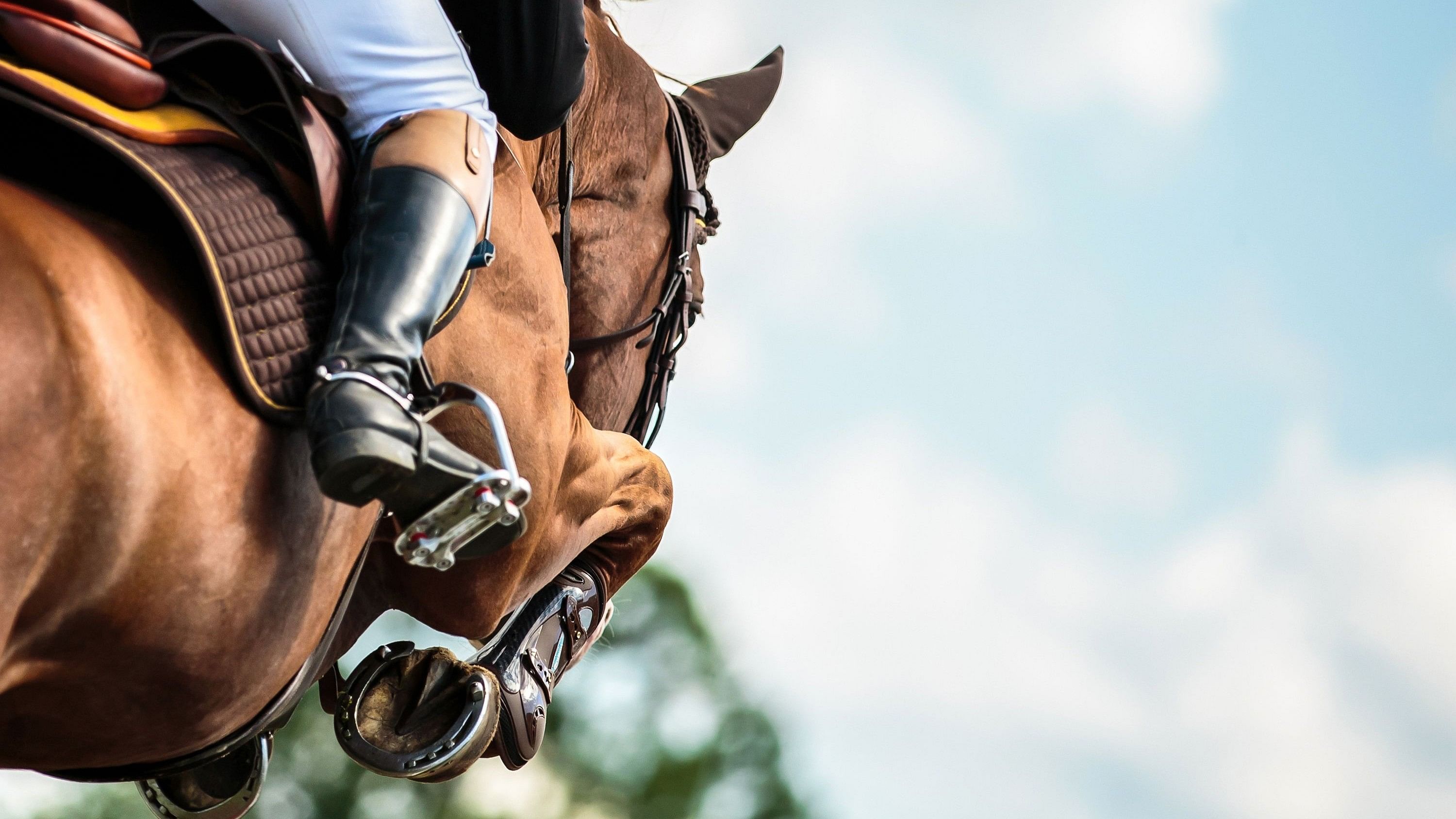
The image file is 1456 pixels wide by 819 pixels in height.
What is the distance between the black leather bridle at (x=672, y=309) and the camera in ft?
13.4

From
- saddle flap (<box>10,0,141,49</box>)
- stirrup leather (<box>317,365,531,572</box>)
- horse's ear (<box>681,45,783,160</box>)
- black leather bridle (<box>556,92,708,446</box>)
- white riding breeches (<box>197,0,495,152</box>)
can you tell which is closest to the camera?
saddle flap (<box>10,0,141,49</box>)

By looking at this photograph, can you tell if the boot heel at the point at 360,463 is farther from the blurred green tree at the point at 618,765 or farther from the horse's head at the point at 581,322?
the blurred green tree at the point at 618,765

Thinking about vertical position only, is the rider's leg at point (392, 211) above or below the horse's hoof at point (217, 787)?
above

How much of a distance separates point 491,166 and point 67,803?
1947cm

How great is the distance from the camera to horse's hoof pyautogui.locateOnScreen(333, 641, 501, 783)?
337 cm

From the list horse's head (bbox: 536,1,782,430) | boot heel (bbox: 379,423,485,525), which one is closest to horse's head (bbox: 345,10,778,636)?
horse's head (bbox: 536,1,782,430)

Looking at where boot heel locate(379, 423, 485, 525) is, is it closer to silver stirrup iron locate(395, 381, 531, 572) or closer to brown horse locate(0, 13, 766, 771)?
silver stirrup iron locate(395, 381, 531, 572)

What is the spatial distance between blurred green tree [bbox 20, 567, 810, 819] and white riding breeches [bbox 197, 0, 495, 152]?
1653 centimetres

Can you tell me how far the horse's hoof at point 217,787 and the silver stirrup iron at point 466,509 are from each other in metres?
1.22

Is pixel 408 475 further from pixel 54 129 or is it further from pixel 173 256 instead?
pixel 54 129

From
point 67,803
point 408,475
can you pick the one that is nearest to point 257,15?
point 408,475

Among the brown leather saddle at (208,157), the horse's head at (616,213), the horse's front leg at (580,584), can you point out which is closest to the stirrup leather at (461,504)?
the brown leather saddle at (208,157)

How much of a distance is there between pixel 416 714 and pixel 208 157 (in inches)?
64.1

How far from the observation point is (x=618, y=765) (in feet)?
72.4
